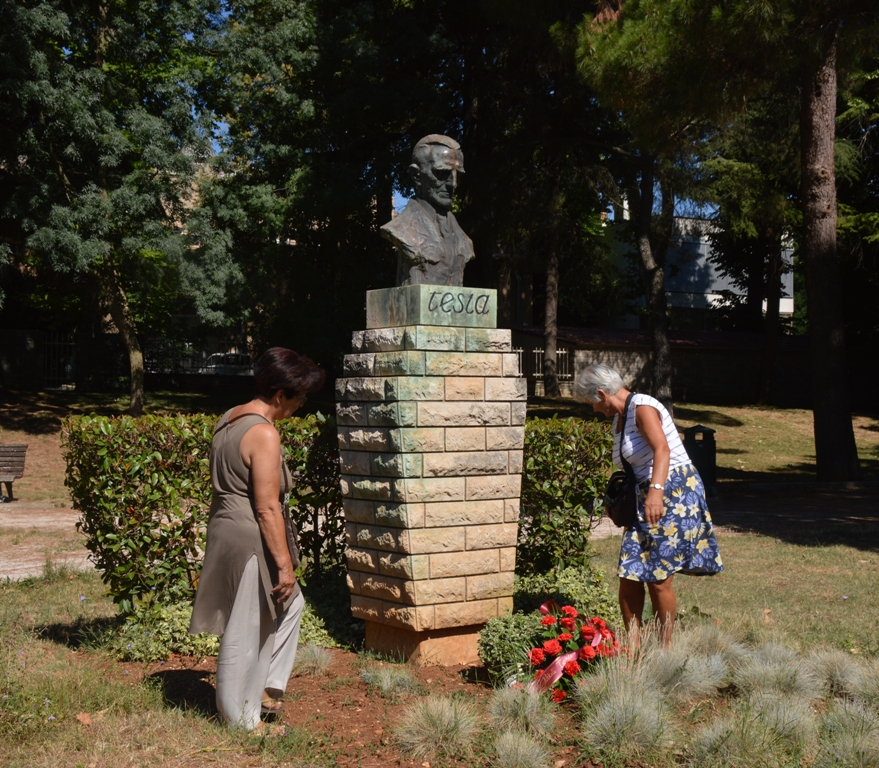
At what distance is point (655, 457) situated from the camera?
5.27 metres

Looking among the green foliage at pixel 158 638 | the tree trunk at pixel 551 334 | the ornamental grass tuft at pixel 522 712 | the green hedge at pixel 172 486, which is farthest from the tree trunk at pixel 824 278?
the tree trunk at pixel 551 334

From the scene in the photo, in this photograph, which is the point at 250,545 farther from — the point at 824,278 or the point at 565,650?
the point at 824,278

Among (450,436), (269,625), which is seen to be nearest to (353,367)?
(450,436)

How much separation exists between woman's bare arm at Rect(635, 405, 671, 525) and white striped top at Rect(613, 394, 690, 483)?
9 centimetres

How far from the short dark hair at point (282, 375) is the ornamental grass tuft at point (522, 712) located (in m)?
1.80

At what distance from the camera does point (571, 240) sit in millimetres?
26625

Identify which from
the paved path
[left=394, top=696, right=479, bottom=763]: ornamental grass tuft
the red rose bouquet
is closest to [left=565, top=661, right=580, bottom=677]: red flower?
the red rose bouquet

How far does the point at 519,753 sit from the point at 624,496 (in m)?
1.70

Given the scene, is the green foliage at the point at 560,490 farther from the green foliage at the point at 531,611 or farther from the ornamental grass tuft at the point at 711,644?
the ornamental grass tuft at the point at 711,644

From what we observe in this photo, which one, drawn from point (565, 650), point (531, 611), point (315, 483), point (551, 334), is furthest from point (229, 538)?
point (551, 334)

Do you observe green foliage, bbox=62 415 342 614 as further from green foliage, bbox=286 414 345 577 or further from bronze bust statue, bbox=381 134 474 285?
bronze bust statue, bbox=381 134 474 285

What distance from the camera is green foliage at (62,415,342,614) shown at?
6.29 metres

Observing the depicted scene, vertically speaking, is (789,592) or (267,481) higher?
(267,481)

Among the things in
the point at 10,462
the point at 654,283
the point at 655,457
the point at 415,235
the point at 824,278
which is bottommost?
the point at 10,462
